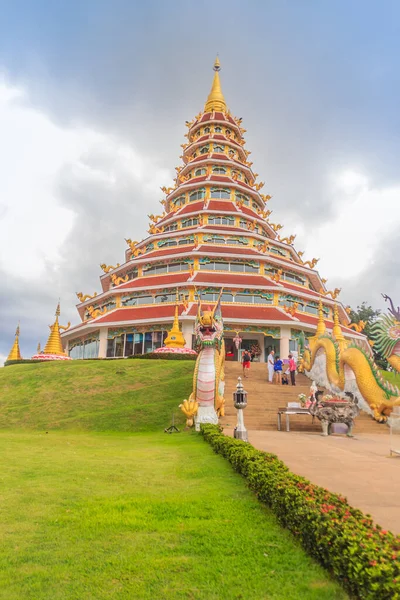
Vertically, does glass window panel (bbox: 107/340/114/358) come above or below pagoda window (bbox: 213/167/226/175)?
below

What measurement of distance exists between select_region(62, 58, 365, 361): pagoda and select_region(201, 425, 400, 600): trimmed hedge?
836 inches

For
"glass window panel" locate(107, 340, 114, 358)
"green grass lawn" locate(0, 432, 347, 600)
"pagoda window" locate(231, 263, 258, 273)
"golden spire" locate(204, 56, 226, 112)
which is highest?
"golden spire" locate(204, 56, 226, 112)

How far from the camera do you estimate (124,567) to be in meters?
3.32

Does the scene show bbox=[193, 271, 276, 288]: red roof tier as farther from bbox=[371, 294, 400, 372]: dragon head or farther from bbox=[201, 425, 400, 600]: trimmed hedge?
bbox=[201, 425, 400, 600]: trimmed hedge

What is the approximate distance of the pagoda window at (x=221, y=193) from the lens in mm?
37938

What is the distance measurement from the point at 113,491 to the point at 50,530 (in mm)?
1528

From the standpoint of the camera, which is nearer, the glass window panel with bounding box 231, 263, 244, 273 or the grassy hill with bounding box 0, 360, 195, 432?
the grassy hill with bounding box 0, 360, 195, 432

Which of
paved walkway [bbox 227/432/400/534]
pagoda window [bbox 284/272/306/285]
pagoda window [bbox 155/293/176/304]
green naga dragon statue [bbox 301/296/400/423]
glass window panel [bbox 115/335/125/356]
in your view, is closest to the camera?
paved walkway [bbox 227/432/400/534]

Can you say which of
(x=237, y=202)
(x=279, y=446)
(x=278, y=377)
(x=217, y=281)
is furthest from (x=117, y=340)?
(x=279, y=446)

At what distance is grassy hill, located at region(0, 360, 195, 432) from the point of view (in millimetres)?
15047

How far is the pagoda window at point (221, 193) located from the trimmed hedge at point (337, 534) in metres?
34.6

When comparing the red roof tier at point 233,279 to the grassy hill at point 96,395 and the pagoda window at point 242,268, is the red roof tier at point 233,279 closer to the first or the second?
the pagoda window at point 242,268

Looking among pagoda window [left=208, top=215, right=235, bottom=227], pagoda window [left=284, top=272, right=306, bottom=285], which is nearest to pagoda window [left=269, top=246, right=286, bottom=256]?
pagoda window [left=284, top=272, right=306, bottom=285]

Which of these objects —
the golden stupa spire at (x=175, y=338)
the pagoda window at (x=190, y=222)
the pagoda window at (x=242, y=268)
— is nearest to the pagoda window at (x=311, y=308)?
the pagoda window at (x=242, y=268)
